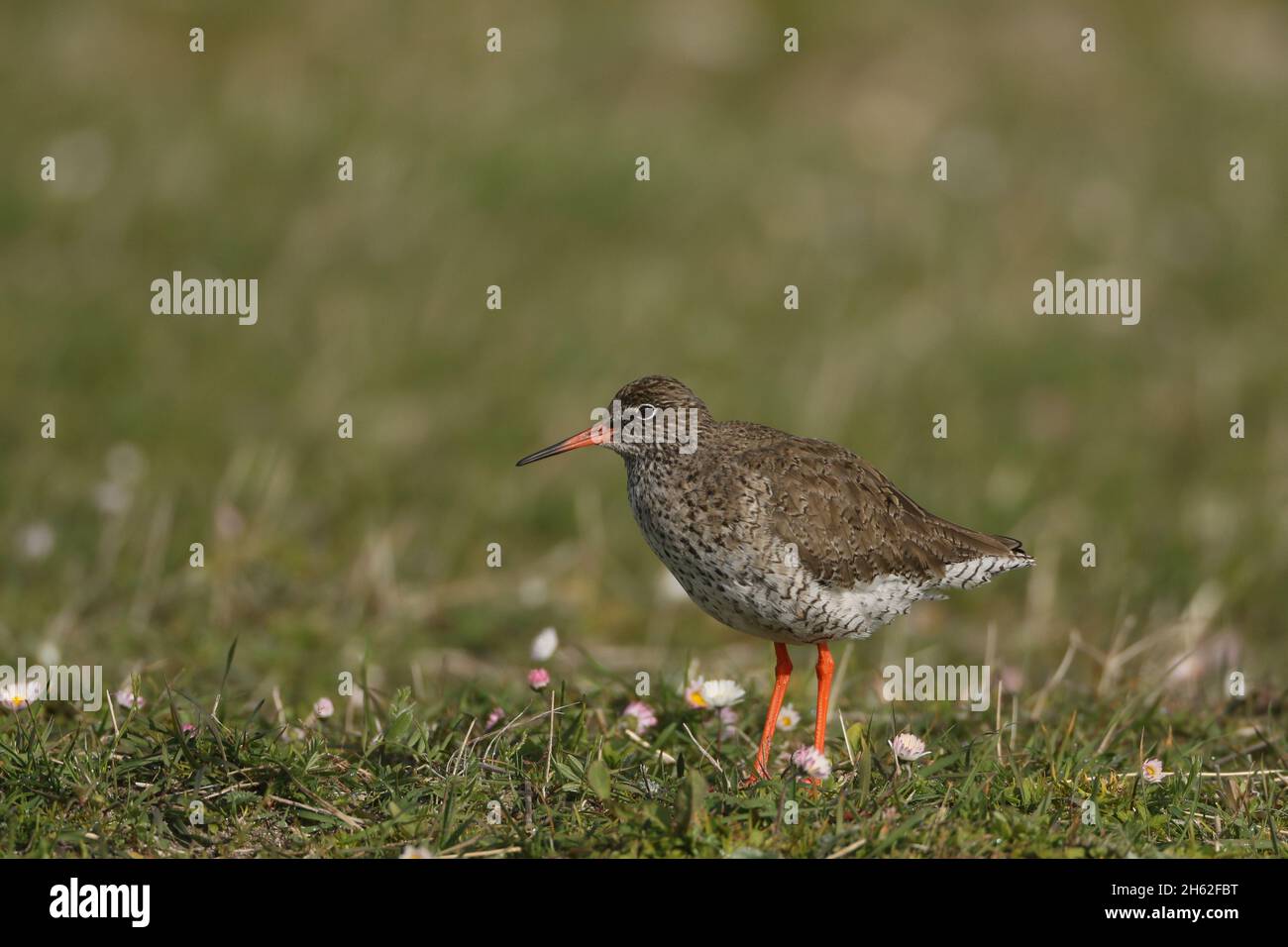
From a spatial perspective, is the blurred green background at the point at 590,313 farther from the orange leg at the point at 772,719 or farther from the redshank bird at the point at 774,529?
the redshank bird at the point at 774,529

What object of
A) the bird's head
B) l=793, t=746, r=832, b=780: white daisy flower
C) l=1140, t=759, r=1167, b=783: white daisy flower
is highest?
the bird's head

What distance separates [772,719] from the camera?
571 centimetres

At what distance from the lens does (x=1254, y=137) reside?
16.5 meters

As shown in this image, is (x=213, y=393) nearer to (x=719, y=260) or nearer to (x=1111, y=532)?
(x=719, y=260)

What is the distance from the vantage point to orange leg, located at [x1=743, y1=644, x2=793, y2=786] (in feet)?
17.9

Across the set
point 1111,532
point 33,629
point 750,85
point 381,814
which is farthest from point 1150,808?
point 750,85

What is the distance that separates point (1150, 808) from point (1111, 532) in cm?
483

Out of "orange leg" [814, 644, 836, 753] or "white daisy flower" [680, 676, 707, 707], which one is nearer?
"orange leg" [814, 644, 836, 753]

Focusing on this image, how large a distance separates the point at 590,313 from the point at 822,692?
24.2 feet

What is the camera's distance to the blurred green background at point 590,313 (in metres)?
8.70

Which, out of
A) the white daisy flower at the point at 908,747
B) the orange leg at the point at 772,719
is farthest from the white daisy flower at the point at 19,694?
the white daisy flower at the point at 908,747

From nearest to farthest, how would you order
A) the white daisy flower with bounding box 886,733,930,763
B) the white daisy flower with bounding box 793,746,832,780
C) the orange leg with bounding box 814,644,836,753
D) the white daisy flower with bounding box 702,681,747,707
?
the white daisy flower with bounding box 793,746,832,780 → the white daisy flower with bounding box 886,733,930,763 → the orange leg with bounding box 814,644,836,753 → the white daisy flower with bounding box 702,681,747,707

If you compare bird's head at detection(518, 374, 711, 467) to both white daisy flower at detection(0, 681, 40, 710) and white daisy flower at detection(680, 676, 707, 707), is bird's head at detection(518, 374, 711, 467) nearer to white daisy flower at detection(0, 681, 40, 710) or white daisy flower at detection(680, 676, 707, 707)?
white daisy flower at detection(680, 676, 707, 707)

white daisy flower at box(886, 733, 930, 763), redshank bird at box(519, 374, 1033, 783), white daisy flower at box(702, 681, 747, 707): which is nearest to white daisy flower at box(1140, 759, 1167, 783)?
white daisy flower at box(886, 733, 930, 763)
